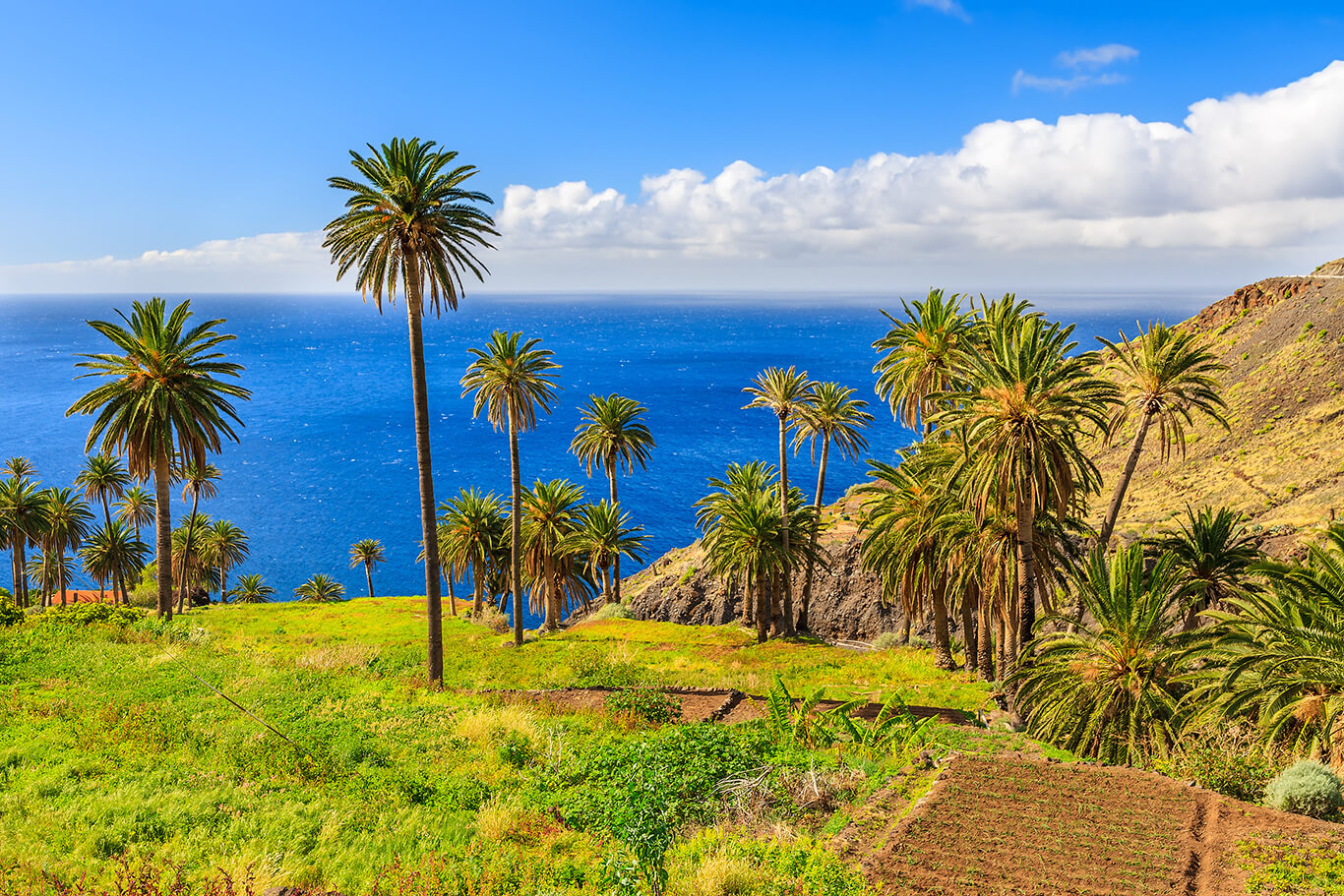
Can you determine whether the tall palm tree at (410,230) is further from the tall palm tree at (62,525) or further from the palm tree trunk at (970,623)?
the tall palm tree at (62,525)

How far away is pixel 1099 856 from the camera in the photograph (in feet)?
37.2

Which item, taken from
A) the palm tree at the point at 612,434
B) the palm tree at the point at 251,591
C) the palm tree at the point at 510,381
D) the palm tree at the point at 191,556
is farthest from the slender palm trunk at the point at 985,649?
the palm tree at the point at 251,591

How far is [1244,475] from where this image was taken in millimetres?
56719

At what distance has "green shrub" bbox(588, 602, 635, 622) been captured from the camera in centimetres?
5458

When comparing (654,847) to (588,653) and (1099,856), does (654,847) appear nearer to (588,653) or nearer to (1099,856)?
(1099,856)

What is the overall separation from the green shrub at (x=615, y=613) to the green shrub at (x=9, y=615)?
114 ft

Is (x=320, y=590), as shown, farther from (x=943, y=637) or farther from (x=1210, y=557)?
(x=1210, y=557)

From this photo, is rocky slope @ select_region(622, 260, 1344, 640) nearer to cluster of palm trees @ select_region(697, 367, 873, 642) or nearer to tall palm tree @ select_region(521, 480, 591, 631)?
cluster of palm trees @ select_region(697, 367, 873, 642)

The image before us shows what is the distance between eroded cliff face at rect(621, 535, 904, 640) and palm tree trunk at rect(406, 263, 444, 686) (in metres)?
28.4

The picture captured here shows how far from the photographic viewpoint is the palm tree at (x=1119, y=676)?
18.6m

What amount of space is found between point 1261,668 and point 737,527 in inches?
1082

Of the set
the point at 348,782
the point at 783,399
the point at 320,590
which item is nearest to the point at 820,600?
the point at 783,399

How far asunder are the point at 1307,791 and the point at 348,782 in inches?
720

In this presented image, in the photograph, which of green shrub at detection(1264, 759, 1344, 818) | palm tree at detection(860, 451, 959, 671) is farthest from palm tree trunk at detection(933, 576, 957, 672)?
green shrub at detection(1264, 759, 1344, 818)
